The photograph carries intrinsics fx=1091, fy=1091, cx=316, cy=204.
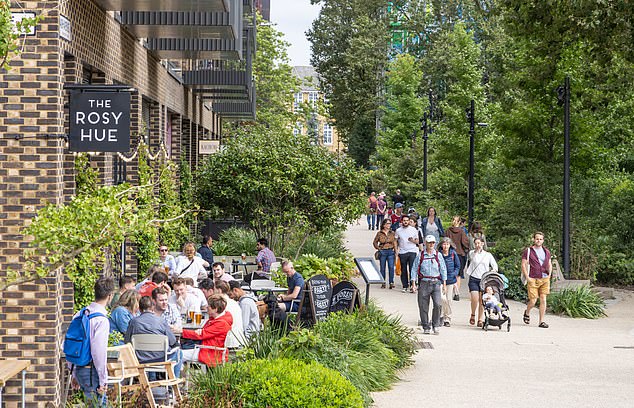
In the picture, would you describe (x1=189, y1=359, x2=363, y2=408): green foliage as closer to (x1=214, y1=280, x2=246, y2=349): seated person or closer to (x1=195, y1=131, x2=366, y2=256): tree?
(x1=214, y1=280, x2=246, y2=349): seated person

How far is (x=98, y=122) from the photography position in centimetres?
1192

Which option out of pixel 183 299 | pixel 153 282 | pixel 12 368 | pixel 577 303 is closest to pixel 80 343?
pixel 12 368

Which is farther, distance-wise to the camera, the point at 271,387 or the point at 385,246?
the point at 385,246

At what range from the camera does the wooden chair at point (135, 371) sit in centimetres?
1060

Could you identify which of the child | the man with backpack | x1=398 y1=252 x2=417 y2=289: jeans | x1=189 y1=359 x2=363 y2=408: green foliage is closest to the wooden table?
the man with backpack

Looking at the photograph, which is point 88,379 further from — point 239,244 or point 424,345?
point 239,244

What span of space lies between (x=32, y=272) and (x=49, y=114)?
15.4ft

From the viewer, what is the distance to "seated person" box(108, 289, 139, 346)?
12.1 meters

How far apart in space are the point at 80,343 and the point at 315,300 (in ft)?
20.6

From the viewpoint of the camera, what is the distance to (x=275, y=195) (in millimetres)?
25141

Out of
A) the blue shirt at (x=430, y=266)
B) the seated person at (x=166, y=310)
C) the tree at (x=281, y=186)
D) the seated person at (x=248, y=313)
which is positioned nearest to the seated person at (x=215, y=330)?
the seated person at (x=166, y=310)

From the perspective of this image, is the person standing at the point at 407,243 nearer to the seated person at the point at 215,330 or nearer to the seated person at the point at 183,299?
the seated person at the point at 183,299

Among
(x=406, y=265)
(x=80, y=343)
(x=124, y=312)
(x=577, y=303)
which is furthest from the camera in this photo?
(x=406, y=265)

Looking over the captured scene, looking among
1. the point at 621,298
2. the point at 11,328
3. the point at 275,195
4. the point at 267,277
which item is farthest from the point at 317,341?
the point at 621,298
